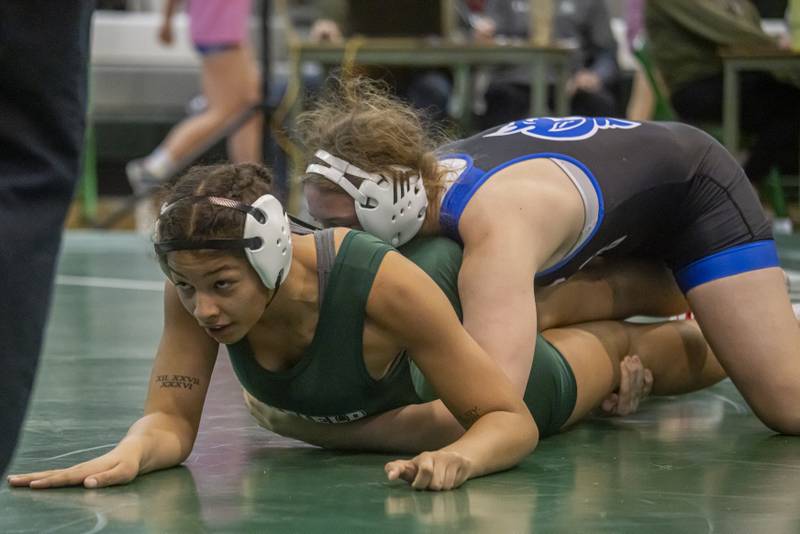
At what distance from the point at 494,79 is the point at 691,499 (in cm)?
627

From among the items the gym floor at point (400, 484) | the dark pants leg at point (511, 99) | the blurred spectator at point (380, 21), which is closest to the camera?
the gym floor at point (400, 484)

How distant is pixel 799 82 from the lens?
702 centimetres

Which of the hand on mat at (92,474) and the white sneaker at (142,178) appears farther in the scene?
the white sneaker at (142,178)

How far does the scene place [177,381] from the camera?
8.48ft

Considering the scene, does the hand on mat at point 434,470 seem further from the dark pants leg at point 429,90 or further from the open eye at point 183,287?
the dark pants leg at point 429,90

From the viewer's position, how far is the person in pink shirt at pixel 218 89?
25.5ft

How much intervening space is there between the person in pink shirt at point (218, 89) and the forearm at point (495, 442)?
216 inches

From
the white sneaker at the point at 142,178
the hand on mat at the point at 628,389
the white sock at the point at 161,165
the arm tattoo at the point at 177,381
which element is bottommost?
the white sneaker at the point at 142,178

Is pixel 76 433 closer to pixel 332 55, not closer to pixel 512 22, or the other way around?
pixel 332 55

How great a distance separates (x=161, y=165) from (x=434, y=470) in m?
5.97

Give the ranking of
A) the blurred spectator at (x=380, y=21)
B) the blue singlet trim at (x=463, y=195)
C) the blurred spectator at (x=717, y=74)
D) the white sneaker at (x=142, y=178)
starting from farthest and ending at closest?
the white sneaker at (x=142, y=178), the blurred spectator at (x=380, y=21), the blurred spectator at (x=717, y=74), the blue singlet trim at (x=463, y=195)

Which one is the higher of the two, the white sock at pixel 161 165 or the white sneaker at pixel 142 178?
the white sock at pixel 161 165

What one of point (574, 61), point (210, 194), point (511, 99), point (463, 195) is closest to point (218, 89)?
point (511, 99)

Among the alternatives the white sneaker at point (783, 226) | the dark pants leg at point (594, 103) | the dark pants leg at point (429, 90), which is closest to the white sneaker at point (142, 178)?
the dark pants leg at point (429, 90)
